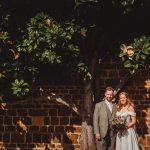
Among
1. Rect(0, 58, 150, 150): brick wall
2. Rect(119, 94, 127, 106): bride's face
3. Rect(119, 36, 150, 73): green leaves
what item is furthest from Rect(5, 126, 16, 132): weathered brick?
Rect(119, 36, 150, 73): green leaves

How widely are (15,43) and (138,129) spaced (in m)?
3.98

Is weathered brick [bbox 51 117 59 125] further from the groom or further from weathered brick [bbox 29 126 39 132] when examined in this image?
the groom

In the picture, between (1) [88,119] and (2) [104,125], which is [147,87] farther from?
(2) [104,125]

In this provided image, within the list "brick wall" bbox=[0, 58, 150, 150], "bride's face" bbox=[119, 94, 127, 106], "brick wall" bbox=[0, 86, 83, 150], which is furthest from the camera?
"brick wall" bbox=[0, 86, 83, 150]

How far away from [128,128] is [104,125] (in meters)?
0.52

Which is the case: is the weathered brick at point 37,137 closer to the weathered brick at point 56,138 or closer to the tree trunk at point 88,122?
the weathered brick at point 56,138

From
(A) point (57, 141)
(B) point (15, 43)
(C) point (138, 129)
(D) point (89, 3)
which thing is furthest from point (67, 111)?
(D) point (89, 3)

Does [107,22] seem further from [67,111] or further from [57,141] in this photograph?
[57,141]

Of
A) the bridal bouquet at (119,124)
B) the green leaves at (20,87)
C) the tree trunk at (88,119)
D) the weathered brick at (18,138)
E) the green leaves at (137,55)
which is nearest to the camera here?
the green leaves at (137,55)

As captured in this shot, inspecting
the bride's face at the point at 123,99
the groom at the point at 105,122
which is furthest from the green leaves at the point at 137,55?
the groom at the point at 105,122

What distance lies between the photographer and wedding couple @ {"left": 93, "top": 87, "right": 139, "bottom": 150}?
33.6 feet

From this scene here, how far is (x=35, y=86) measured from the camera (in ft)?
41.1

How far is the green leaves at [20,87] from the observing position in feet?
34.6

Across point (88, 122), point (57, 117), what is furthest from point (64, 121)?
point (88, 122)
